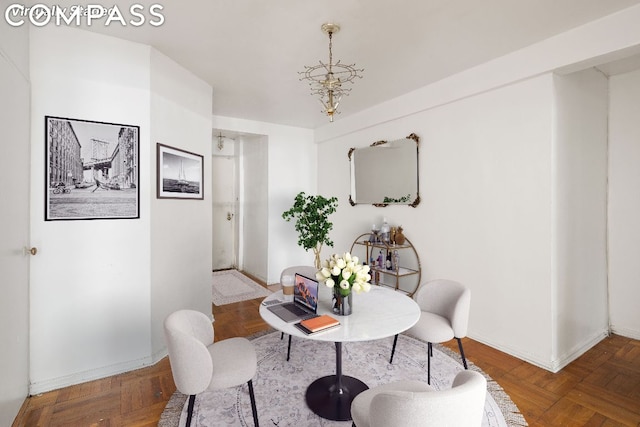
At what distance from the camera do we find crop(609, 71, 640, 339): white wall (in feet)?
9.70

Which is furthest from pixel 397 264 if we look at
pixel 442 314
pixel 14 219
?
pixel 14 219

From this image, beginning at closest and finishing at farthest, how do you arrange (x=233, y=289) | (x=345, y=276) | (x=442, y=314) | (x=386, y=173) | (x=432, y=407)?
(x=432, y=407)
(x=345, y=276)
(x=442, y=314)
(x=386, y=173)
(x=233, y=289)

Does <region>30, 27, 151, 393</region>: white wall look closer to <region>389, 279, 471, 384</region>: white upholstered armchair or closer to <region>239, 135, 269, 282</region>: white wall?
<region>389, 279, 471, 384</region>: white upholstered armchair

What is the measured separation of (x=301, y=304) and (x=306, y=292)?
0.36ft

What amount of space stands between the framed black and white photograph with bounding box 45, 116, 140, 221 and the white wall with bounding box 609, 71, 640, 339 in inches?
177

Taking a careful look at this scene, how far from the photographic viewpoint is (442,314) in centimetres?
246

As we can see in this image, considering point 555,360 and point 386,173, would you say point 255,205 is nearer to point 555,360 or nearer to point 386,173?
point 386,173

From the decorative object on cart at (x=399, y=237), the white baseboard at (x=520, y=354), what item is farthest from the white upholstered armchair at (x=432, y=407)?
the decorative object on cart at (x=399, y=237)

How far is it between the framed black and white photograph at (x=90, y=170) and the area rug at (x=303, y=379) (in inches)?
60.1

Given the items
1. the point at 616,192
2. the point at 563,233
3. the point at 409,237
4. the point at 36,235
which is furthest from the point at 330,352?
the point at 616,192

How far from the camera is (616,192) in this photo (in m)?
3.07

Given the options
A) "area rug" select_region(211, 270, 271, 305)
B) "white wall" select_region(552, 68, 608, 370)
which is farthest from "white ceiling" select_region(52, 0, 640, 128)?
"area rug" select_region(211, 270, 271, 305)

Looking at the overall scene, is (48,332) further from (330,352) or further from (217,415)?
(330,352)

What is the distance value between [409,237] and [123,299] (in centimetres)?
298
